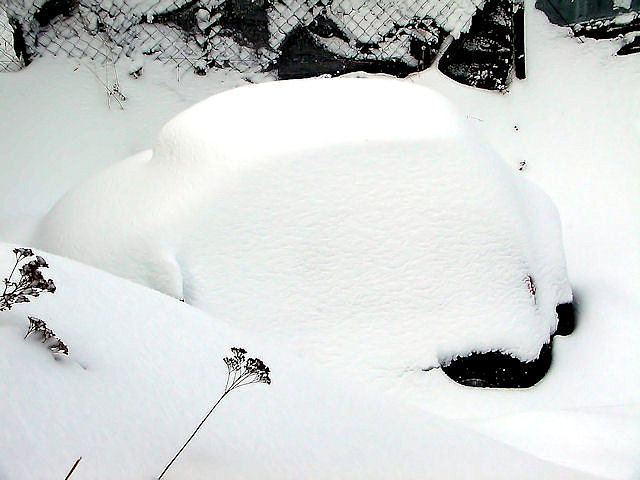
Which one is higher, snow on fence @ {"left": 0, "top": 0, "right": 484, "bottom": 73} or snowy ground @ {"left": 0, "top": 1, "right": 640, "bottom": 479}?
snow on fence @ {"left": 0, "top": 0, "right": 484, "bottom": 73}

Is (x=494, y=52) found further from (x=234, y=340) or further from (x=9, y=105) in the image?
(x=234, y=340)

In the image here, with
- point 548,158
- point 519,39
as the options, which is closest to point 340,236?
point 548,158

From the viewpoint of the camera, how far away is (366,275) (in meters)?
2.15

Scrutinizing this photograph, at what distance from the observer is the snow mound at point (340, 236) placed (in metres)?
2.11

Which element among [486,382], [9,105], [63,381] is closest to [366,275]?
[486,382]

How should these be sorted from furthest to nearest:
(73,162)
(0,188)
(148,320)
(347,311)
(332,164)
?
(73,162)
(0,188)
(332,164)
(347,311)
(148,320)

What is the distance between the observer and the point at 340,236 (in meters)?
2.18

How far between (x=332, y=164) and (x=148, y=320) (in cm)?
118

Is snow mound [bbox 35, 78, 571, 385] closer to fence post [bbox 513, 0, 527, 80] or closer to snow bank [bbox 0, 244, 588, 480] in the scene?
snow bank [bbox 0, 244, 588, 480]

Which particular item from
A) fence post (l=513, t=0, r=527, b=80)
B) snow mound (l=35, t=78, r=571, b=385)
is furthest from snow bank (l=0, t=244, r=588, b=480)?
fence post (l=513, t=0, r=527, b=80)

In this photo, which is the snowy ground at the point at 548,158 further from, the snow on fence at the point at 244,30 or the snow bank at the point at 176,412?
the snow bank at the point at 176,412

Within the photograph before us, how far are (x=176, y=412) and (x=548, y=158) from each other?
4.32m

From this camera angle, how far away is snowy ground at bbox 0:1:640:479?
222 cm

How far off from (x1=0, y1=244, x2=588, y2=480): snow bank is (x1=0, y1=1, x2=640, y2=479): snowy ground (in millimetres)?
508
